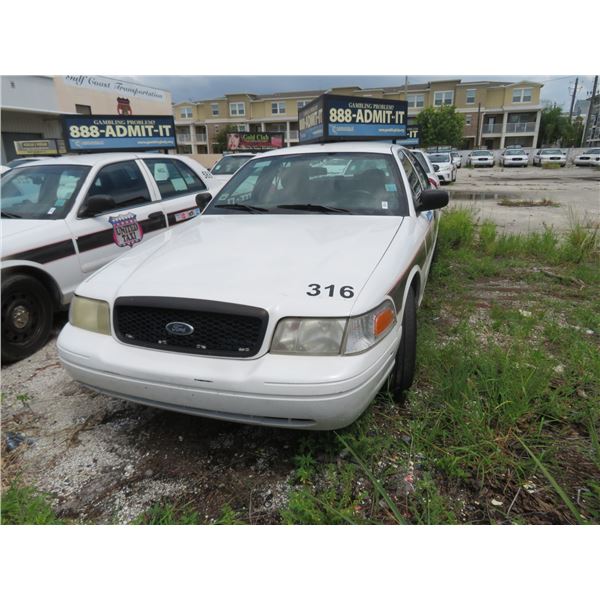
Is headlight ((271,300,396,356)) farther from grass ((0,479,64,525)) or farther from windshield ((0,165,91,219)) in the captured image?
windshield ((0,165,91,219))

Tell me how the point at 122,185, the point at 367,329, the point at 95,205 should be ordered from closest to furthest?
1. the point at 367,329
2. the point at 95,205
3. the point at 122,185

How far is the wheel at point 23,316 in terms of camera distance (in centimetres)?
342

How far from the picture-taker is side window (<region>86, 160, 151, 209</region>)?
4.34m

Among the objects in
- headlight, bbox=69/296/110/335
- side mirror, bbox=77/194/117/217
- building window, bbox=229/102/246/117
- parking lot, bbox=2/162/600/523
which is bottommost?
parking lot, bbox=2/162/600/523

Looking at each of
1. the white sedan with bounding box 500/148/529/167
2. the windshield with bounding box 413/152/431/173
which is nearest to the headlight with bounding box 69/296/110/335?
the windshield with bounding box 413/152/431/173

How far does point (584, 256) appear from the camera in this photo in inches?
227

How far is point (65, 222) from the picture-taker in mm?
3893

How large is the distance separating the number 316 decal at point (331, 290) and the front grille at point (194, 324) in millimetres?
265

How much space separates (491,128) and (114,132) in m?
54.6

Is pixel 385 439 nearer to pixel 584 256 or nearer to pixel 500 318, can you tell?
pixel 500 318

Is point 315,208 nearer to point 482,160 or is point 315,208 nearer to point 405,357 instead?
point 405,357

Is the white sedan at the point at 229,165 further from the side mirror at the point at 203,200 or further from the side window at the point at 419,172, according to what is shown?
the side mirror at the point at 203,200

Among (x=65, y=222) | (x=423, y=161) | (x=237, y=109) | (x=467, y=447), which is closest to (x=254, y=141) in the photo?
(x=423, y=161)

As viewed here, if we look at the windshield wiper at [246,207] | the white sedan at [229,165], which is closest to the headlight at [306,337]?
the windshield wiper at [246,207]
